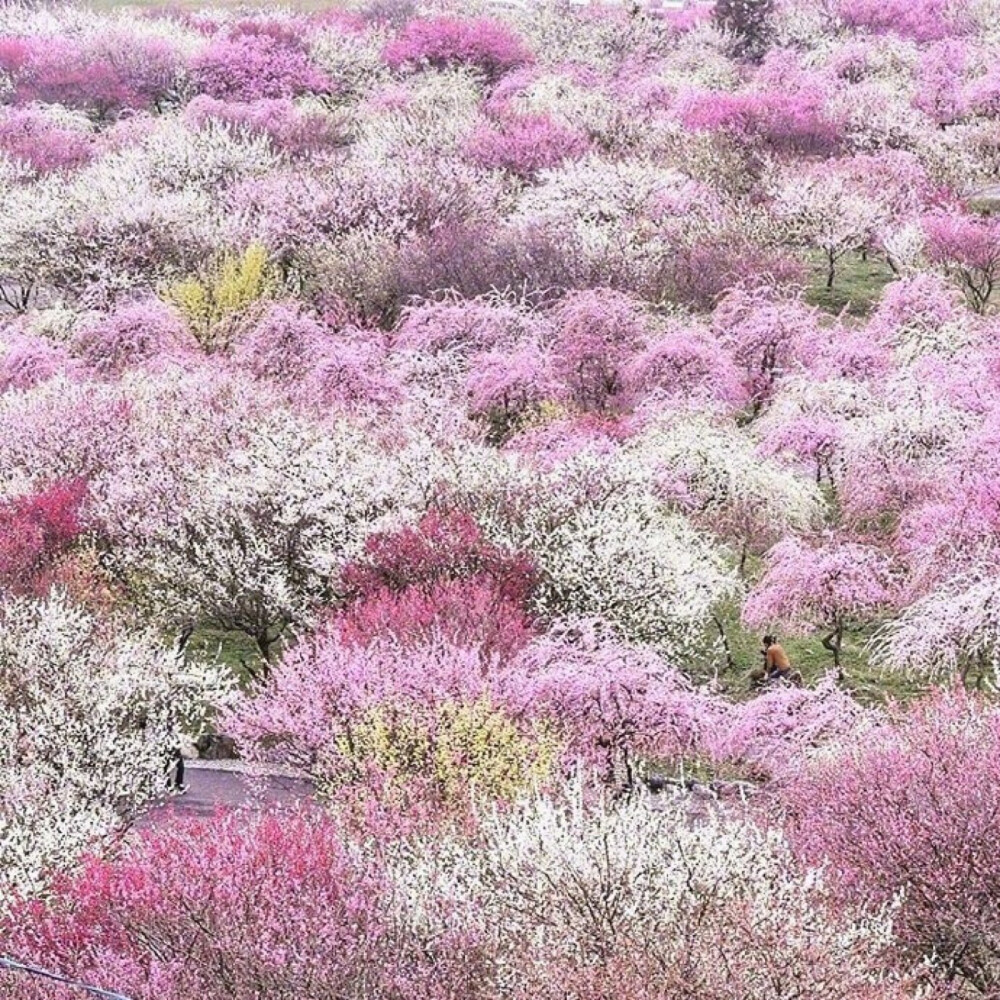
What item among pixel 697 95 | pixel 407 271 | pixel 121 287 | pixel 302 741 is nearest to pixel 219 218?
pixel 121 287

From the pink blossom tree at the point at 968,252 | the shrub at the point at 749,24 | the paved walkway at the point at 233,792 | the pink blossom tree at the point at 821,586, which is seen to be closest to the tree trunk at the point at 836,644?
the pink blossom tree at the point at 821,586

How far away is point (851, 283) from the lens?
184 ft

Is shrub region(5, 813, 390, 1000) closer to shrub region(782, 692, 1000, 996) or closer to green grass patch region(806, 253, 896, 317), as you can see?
shrub region(782, 692, 1000, 996)

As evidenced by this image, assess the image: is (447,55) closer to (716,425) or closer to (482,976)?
(716,425)

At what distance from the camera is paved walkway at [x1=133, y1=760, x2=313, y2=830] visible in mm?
23891

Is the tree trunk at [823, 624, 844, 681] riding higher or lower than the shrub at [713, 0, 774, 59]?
lower

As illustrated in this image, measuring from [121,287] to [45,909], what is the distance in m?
32.8

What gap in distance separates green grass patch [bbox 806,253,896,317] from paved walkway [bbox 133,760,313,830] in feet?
106

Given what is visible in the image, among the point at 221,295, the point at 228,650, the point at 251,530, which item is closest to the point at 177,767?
the point at 251,530

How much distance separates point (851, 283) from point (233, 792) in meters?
37.8

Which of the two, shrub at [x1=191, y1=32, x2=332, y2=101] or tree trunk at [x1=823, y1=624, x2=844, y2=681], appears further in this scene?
shrub at [x1=191, y1=32, x2=332, y2=101]

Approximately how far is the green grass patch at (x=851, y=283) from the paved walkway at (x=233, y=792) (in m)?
32.3

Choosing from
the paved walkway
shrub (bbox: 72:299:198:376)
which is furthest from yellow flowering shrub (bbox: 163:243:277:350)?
the paved walkway

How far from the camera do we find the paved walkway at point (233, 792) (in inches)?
941
